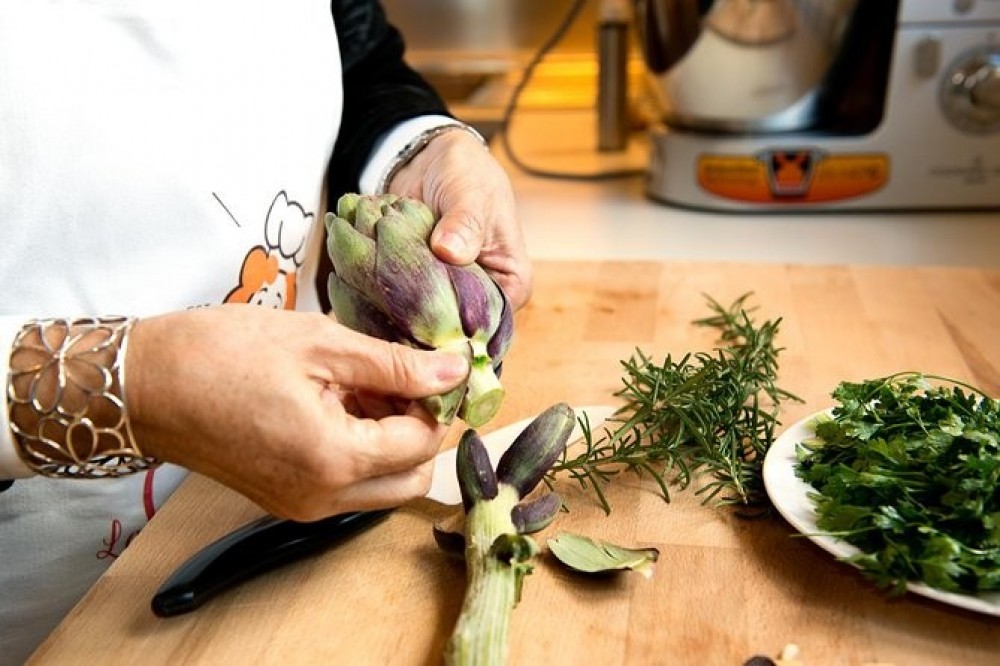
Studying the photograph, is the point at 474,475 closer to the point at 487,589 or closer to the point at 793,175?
the point at 487,589

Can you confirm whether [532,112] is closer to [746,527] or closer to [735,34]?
[735,34]

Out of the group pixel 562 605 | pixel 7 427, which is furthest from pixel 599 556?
pixel 7 427

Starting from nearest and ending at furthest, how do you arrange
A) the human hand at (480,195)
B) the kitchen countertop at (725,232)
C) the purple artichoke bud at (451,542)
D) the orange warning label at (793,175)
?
the purple artichoke bud at (451,542) → the human hand at (480,195) → the kitchen countertop at (725,232) → the orange warning label at (793,175)

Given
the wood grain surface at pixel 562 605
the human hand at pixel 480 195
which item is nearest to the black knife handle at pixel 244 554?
the wood grain surface at pixel 562 605

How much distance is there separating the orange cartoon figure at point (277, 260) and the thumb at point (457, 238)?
9.1 inches

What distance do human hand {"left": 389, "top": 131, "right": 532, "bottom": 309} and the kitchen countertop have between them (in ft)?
1.41

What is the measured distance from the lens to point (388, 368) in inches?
24.5

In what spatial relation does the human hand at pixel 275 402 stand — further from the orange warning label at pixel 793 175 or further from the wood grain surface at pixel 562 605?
the orange warning label at pixel 793 175

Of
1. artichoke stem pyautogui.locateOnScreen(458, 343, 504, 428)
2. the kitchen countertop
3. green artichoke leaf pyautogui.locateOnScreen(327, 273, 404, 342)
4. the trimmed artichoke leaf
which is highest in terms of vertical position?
green artichoke leaf pyautogui.locateOnScreen(327, 273, 404, 342)

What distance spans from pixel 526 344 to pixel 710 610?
442mm

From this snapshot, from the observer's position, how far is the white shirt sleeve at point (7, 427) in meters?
0.58

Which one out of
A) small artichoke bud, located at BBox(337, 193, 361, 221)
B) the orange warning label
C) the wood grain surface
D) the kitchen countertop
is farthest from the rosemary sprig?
the orange warning label

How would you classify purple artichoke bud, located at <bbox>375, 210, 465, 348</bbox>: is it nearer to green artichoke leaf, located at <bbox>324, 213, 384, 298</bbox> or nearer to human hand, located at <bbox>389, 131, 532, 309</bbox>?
green artichoke leaf, located at <bbox>324, 213, 384, 298</bbox>

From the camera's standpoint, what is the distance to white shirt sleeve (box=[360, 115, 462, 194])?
1003mm
